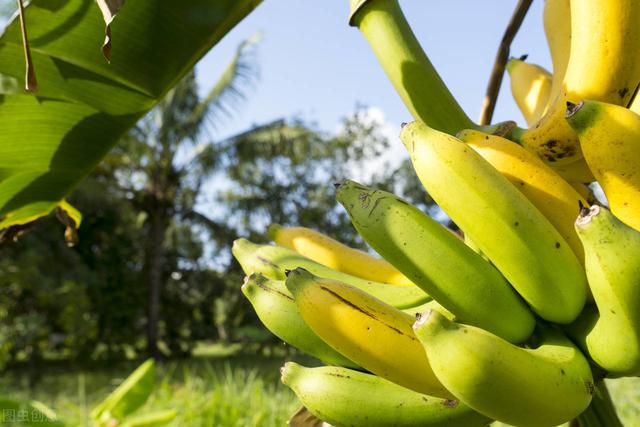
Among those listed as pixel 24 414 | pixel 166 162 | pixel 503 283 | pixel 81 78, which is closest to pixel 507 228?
pixel 503 283

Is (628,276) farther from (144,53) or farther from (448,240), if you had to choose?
(144,53)


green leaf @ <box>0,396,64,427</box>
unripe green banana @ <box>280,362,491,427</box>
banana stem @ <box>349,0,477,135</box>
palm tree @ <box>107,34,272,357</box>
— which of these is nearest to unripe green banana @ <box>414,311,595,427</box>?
unripe green banana @ <box>280,362,491,427</box>

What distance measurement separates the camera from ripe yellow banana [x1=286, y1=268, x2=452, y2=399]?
0.56m

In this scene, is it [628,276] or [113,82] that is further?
[113,82]

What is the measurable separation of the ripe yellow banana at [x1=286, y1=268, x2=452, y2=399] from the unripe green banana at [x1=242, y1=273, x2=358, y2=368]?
8cm

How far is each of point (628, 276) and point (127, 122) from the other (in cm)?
98

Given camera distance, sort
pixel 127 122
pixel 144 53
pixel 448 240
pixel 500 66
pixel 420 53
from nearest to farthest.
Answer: pixel 448 240
pixel 420 53
pixel 500 66
pixel 144 53
pixel 127 122

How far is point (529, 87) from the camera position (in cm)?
90

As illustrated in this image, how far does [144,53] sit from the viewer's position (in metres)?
1.03

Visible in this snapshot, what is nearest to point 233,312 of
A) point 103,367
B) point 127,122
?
point 103,367

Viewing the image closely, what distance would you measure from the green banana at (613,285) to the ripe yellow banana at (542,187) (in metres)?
0.12

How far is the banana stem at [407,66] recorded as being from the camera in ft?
2.35

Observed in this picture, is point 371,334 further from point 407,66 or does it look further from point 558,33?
point 558,33

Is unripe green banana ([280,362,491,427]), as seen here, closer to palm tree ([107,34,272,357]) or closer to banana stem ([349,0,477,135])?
banana stem ([349,0,477,135])
